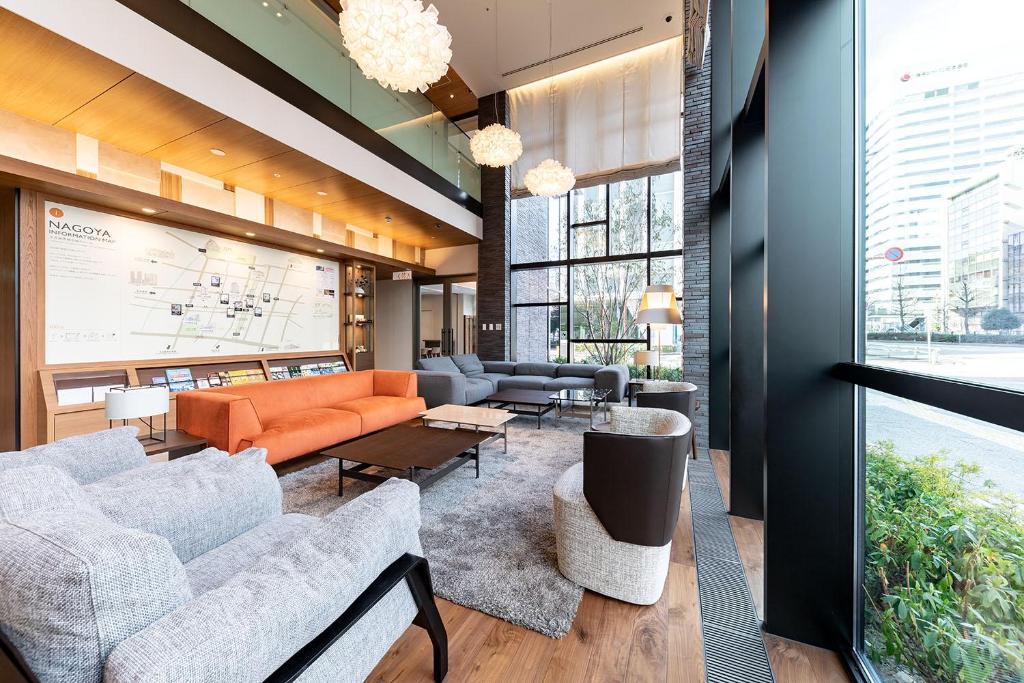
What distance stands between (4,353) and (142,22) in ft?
9.86

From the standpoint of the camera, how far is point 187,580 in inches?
32.5

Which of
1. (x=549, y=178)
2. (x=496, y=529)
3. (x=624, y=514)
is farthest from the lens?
(x=549, y=178)

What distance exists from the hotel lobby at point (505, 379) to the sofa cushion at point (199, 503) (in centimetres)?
1

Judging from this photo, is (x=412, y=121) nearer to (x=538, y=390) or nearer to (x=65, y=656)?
(x=538, y=390)

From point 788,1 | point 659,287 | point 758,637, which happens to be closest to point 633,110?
point 659,287

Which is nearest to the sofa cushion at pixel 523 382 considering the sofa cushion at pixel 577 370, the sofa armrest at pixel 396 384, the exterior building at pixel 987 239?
the sofa cushion at pixel 577 370

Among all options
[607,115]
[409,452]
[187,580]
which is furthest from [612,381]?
[187,580]

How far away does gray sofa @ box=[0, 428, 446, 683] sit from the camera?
0.63 m

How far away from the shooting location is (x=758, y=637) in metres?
1.55

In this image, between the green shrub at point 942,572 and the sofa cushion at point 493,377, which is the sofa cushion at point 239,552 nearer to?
the green shrub at point 942,572

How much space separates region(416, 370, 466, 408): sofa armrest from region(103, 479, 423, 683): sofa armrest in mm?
4196

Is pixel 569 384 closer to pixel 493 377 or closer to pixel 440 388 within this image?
pixel 493 377

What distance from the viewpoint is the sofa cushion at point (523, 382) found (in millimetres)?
6375

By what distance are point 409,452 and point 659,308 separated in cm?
265
